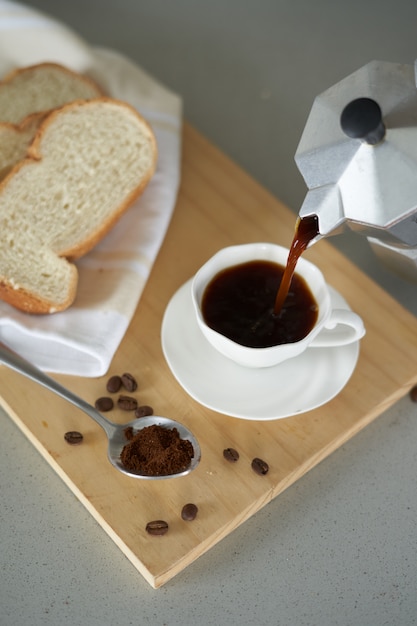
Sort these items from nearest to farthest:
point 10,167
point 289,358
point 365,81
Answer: point 365,81 → point 289,358 → point 10,167

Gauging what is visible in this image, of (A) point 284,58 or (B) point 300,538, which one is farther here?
(A) point 284,58

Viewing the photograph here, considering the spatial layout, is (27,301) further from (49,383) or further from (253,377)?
(253,377)

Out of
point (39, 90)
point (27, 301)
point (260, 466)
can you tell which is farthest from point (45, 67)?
point (260, 466)

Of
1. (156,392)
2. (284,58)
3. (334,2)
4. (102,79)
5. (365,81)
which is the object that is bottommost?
(156,392)

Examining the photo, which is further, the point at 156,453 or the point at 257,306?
the point at 257,306

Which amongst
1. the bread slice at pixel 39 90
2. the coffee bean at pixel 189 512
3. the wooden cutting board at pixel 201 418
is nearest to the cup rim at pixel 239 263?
the wooden cutting board at pixel 201 418

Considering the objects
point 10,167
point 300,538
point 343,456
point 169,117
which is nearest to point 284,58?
point 169,117

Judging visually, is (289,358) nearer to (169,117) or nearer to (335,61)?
(169,117)
